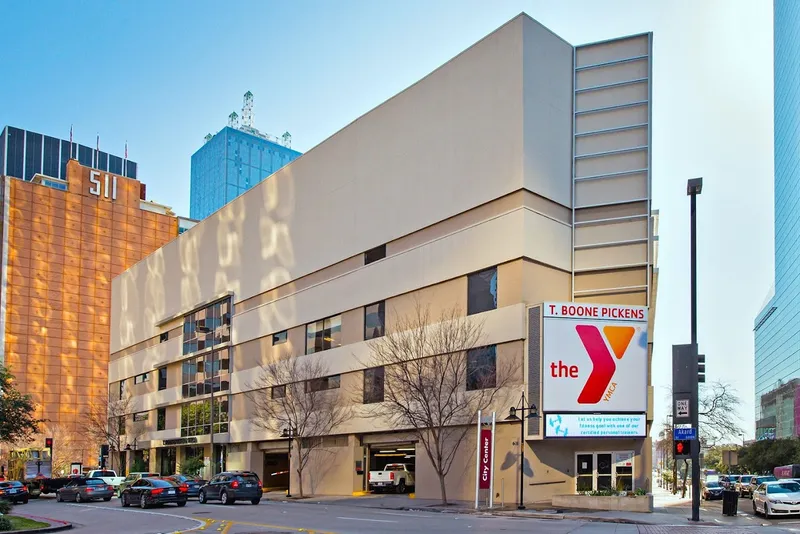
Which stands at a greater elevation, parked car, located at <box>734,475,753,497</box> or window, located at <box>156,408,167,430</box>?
window, located at <box>156,408,167,430</box>

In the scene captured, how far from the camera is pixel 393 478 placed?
4766 cm

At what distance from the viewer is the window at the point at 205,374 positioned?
67688 mm

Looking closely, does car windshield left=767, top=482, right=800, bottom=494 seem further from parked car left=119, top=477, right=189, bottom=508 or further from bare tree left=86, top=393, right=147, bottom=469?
bare tree left=86, top=393, right=147, bottom=469

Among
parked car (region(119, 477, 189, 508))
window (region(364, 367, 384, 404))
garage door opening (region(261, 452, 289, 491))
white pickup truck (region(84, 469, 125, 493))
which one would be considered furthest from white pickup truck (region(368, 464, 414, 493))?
white pickup truck (region(84, 469, 125, 493))

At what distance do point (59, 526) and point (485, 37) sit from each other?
31.9 meters

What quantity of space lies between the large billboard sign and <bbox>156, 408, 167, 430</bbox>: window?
165ft

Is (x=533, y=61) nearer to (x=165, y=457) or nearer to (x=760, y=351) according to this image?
(x=165, y=457)

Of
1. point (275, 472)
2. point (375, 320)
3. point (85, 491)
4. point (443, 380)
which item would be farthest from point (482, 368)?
point (275, 472)

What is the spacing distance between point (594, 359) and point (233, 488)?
18668 mm

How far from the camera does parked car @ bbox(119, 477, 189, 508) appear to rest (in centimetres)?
3959

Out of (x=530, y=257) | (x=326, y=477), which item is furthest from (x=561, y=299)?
(x=326, y=477)

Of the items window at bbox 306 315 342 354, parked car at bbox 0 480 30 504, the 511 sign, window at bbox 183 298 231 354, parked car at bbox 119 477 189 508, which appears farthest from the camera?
the 511 sign

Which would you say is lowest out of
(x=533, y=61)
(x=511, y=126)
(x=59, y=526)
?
(x=59, y=526)

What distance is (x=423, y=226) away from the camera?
156 ft
